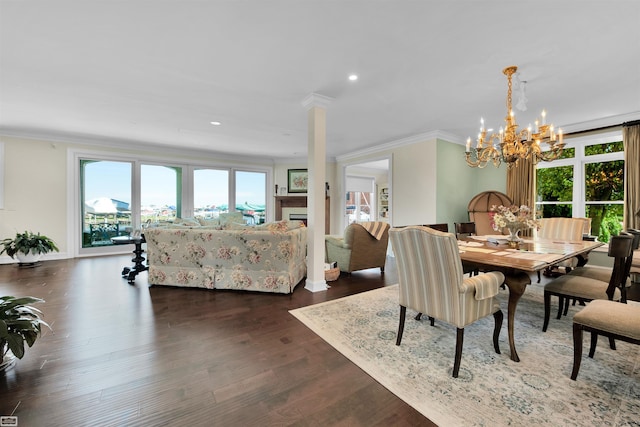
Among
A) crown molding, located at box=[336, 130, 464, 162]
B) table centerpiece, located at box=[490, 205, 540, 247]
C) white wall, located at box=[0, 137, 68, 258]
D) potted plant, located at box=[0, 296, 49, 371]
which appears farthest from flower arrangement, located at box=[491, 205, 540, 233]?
white wall, located at box=[0, 137, 68, 258]

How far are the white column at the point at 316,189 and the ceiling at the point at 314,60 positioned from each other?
268mm

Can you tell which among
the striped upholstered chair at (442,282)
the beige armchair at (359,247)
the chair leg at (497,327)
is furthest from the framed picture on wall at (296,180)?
the chair leg at (497,327)

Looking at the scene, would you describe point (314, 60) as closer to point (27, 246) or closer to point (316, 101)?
point (316, 101)

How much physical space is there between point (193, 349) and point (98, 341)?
85 centimetres

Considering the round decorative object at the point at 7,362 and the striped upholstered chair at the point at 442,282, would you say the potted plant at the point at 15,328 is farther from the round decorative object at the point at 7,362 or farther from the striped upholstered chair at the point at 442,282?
the striped upholstered chair at the point at 442,282

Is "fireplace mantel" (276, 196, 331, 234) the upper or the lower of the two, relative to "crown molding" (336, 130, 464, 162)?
lower

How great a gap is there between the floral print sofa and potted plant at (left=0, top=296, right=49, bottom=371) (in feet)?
5.71

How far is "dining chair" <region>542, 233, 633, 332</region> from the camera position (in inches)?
82.5

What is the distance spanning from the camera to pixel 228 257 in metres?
3.50

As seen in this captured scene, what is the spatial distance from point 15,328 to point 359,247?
3.63 meters

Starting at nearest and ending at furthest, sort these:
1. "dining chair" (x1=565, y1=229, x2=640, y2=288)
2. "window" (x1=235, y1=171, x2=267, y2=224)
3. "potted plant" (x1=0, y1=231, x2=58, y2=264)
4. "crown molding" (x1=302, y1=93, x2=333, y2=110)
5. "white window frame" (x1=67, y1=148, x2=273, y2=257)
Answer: "dining chair" (x1=565, y1=229, x2=640, y2=288) < "crown molding" (x1=302, y1=93, x2=333, y2=110) < "potted plant" (x1=0, y1=231, x2=58, y2=264) < "white window frame" (x1=67, y1=148, x2=273, y2=257) < "window" (x1=235, y1=171, x2=267, y2=224)

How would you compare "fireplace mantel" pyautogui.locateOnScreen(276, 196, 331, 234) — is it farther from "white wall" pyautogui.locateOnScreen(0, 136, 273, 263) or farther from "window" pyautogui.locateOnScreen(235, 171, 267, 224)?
"white wall" pyautogui.locateOnScreen(0, 136, 273, 263)

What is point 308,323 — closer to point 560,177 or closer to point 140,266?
point 140,266

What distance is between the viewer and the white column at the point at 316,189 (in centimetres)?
348
